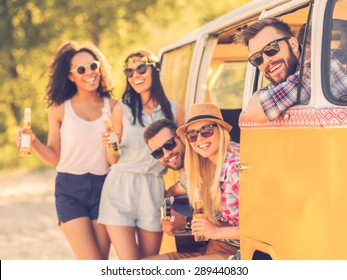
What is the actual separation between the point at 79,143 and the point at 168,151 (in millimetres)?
810

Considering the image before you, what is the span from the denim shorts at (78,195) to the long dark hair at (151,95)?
548mm

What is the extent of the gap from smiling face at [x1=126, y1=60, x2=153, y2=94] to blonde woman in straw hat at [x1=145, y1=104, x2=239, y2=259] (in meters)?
0.95

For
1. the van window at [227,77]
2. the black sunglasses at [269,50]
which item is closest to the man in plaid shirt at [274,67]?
the black sunglasses at [269,50]

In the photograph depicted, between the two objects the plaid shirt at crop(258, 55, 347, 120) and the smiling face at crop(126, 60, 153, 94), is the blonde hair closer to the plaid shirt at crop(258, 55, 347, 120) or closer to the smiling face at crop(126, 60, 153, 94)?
the plaid shirt at crop(258, 55, 347, 120)

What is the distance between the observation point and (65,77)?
6773mm

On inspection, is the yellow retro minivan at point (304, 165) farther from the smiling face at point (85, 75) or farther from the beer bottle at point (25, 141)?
the beer bottle at point (25, 141)

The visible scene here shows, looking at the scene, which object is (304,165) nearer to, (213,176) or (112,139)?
(213,176)

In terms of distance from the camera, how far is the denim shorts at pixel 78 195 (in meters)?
6.45

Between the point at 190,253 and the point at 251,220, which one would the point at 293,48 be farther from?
the point at 190,253

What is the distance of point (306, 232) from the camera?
13.4ft

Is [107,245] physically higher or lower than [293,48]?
lower
